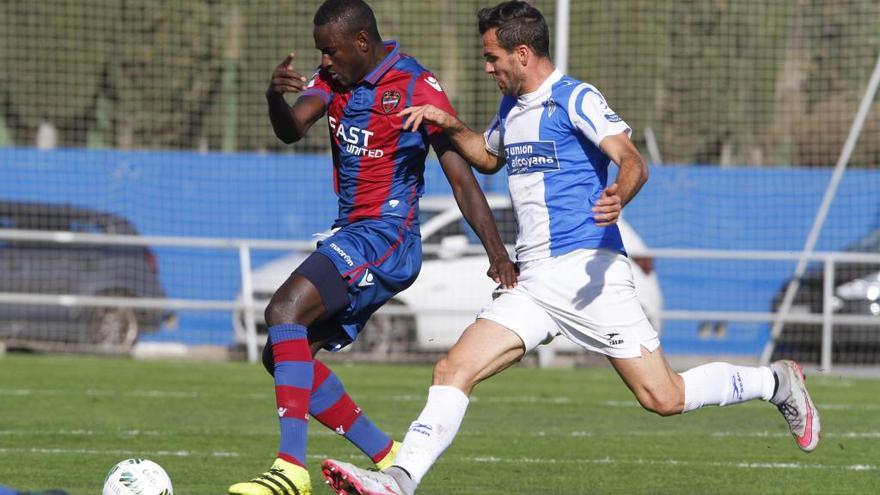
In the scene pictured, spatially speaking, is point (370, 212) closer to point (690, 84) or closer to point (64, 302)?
point (64, 302)

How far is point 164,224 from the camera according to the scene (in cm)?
1925

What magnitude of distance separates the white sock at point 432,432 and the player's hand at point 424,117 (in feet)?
3.89

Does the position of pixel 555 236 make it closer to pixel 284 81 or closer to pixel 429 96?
pixel 429 96

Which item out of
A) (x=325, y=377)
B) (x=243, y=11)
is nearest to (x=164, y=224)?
(x=243, y=11)

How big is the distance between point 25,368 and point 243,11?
532 inches

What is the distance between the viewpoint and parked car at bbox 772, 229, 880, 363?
53.4 feet

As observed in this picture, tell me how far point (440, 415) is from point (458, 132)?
139cm

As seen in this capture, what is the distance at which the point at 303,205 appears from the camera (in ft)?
63.6

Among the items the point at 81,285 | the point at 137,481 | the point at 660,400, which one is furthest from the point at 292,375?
the point at 81,285

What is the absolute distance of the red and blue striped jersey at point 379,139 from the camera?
270 inches

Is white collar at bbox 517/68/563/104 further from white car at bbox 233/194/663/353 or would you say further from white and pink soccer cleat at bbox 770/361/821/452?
white car at bbox 233/194/663/353

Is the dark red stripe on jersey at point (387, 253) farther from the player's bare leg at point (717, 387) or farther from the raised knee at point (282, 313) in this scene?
the player's bare leg at point (717, 387)

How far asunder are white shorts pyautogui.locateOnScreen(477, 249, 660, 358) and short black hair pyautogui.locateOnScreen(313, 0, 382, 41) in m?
1.40

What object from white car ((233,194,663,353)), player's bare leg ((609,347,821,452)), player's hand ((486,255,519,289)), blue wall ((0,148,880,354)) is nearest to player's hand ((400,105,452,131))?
player's hand ((486,255,519,289))
